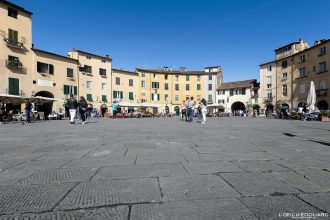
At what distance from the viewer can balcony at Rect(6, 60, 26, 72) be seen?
2612 cm

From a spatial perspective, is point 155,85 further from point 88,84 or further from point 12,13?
point 12,13

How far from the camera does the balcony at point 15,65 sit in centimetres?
2612

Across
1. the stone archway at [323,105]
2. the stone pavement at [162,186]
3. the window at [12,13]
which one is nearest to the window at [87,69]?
the window at [12,13]

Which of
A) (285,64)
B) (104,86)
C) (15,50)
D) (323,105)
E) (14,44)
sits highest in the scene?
(285,64)

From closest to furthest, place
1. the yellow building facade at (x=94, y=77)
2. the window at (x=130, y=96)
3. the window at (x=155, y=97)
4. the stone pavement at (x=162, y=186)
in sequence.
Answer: the stone pavement at (x=162, y=186) < the yellow building facade at (x=94, y=77) < the window at (x=130, y=96) < the window at (x=155, y=97)

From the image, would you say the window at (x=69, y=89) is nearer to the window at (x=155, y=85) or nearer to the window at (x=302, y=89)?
the window at (x=155, y=85)

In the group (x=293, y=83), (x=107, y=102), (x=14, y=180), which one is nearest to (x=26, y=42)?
(x=107, y=102)

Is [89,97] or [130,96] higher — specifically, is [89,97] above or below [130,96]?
below

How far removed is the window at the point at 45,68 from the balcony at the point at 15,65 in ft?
7.55

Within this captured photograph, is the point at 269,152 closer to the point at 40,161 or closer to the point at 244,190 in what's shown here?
the point at 244,190

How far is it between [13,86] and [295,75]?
45365mm

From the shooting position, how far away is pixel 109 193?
2.24 meters

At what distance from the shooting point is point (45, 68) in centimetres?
3114

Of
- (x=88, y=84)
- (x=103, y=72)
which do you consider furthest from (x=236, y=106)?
(x=88, y=84)
